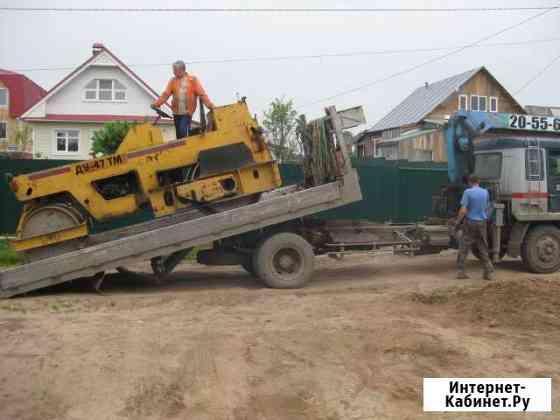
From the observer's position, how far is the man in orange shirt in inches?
364

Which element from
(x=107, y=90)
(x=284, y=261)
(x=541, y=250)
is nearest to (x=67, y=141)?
(x=107, y=90)

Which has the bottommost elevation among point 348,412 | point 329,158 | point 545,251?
point 348,412

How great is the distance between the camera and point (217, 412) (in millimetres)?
4594

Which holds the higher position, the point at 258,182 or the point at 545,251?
the point at 258,182

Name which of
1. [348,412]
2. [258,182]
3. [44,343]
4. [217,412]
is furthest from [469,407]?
[258,182]

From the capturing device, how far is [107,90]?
101 feet

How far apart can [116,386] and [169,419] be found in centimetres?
72

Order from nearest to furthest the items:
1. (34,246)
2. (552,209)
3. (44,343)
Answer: (44,343)
(34,246)
(552,209)

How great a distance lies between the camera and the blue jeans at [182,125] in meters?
9.40

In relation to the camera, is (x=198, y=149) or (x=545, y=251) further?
(x=545, y=251)

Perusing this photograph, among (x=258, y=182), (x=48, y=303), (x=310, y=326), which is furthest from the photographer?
(x=258, y=182)

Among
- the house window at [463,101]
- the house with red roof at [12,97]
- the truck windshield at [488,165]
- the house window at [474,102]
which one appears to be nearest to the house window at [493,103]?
the house window at [474,102]

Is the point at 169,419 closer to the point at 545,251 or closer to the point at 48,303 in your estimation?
the point at 48,303

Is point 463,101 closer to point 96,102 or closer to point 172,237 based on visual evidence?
point 96,102
